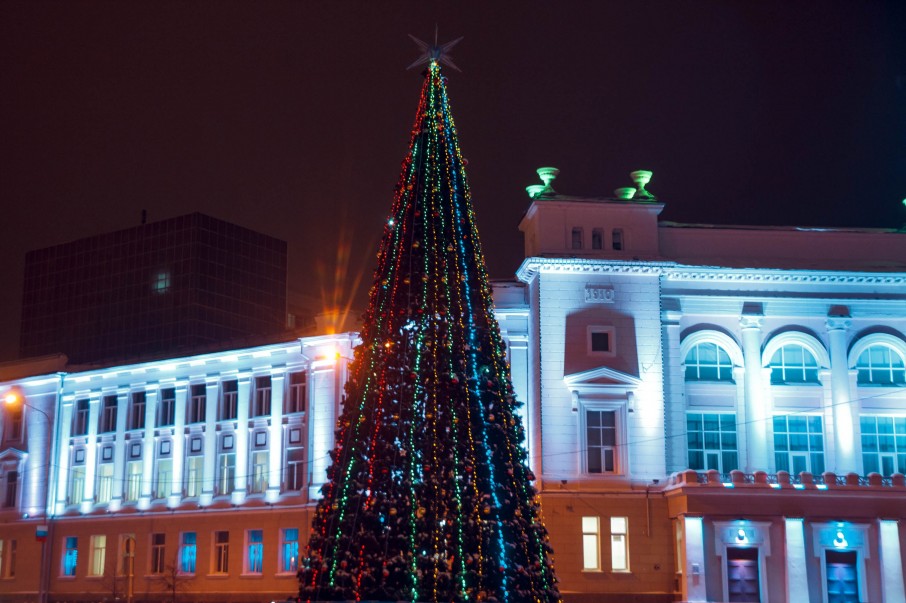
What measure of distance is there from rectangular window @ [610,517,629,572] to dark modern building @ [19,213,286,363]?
67.5m

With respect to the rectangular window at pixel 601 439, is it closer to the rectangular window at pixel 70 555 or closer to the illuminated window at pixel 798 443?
the illuminated window at pixel 798 443

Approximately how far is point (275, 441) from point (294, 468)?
5.32ft

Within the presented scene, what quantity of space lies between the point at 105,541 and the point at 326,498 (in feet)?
117

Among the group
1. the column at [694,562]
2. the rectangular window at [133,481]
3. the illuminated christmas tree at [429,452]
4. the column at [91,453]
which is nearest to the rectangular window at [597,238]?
the column at [694,562]

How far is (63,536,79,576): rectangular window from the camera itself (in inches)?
2442

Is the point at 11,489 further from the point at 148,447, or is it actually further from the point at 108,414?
the point at 148,447

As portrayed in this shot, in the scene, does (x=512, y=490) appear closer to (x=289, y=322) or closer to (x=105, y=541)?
(x=105, y=541)

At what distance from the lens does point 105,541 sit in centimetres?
6134

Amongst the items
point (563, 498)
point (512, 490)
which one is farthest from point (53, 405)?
point (512, 490)

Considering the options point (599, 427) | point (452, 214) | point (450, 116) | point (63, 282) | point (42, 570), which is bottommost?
point (42, 570)

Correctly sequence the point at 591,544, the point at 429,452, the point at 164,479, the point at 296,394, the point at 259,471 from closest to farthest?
the point at 429,452
the point at 591,544
the point at 296,394
the point at 259,471
the point at 164,479

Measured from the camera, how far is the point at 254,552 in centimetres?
5603

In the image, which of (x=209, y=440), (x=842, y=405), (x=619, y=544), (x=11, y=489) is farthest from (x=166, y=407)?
(x=842, y=405)

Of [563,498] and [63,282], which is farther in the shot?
[63,282]
